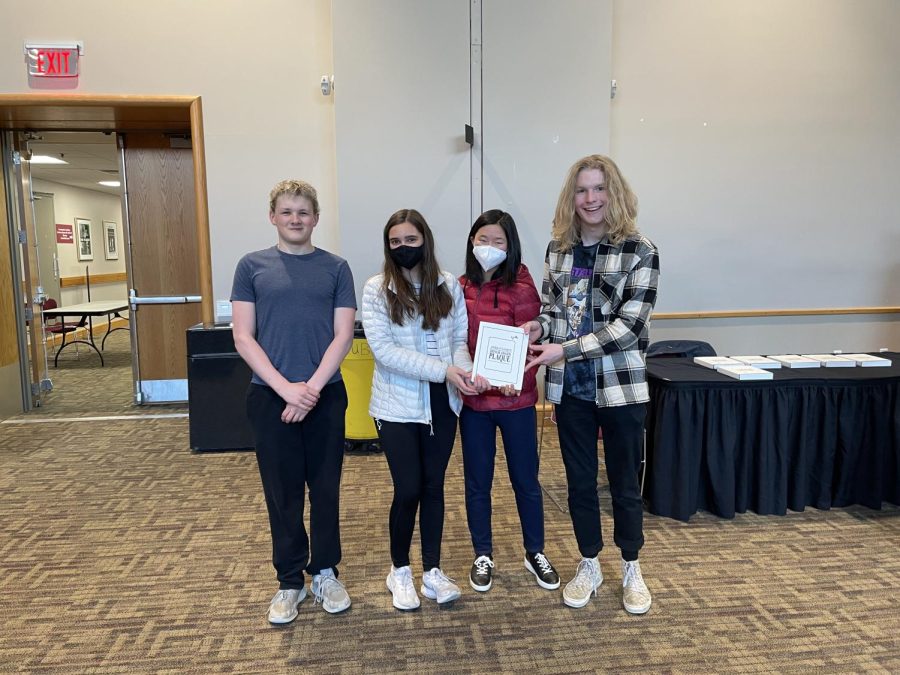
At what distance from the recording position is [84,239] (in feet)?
36.5

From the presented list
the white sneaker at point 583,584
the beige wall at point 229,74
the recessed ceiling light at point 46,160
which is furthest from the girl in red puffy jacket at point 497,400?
the recessed ceiling light at point 46,160

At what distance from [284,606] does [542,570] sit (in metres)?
0.99

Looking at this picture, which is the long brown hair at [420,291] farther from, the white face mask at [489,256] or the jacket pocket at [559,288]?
the jacket pocket at [559,288]

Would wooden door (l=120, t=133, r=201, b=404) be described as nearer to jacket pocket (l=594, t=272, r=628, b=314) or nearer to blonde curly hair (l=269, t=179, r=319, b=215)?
blonde curly hair (l=269, t=179, r=319, b=215)

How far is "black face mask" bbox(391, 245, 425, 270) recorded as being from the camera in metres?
2.03

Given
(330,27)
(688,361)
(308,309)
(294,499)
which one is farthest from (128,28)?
(688,361)

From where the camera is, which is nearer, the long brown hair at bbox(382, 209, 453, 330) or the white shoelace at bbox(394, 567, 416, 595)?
the long brown hair at bbox(382, 209, 453, 330)

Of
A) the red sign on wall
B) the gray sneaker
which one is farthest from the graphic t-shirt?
the red sign on wall

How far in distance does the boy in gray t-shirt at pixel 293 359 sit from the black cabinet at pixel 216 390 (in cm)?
208

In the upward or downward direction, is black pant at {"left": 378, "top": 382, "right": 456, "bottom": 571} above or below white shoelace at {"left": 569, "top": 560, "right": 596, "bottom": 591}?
above

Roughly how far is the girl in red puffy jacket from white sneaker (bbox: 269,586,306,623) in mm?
681

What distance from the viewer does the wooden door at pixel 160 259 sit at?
5.03m

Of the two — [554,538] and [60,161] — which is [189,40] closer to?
[554,538]

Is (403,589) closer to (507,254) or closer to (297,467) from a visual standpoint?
(297,467)
